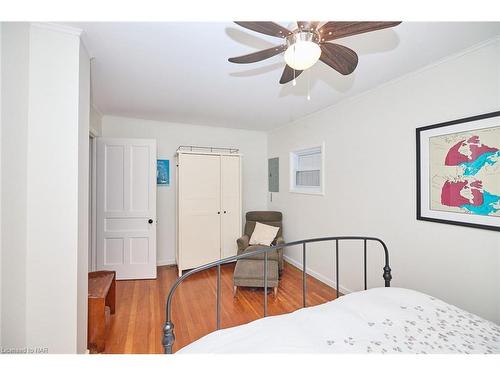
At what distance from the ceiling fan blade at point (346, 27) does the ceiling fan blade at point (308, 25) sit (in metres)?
0.04

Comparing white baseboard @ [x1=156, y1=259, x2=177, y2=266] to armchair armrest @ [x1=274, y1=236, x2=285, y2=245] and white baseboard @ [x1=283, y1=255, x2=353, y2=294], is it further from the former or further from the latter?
white baseboard @ [x1=283, y1=255, x2=353, y2=294]

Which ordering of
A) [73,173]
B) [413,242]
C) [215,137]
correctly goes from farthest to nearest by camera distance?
[215,137] → [413,242] → [73,173]

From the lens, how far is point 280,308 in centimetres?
250

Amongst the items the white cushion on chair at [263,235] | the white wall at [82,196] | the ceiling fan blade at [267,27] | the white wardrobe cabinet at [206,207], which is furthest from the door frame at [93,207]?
the ceiling fan blade at [267,27]

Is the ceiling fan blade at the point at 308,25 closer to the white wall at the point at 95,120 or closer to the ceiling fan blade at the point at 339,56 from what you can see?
the ceiling fan blade at the point at 339,56

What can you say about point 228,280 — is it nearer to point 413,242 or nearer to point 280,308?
point 280,308

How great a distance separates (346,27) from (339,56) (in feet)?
0.82

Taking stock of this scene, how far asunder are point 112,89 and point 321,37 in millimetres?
2370

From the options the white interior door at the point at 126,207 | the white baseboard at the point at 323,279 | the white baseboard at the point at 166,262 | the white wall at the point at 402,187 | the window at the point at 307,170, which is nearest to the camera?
the white wall at the point at 402,187

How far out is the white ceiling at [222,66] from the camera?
1515mm

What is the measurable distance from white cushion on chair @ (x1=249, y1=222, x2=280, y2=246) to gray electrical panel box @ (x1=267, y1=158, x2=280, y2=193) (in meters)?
0.88

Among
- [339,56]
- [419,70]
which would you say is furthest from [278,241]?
[339,56]

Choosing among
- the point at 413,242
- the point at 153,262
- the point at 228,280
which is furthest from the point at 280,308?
the point at 153,262

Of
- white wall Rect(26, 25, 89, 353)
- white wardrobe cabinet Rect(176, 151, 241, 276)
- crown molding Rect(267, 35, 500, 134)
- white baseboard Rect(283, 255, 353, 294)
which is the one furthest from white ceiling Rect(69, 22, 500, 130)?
white baseboard Rect(283, 255, 353, 294)
